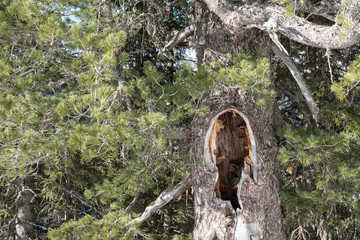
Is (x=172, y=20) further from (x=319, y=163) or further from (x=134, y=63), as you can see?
(x=319, y=163)

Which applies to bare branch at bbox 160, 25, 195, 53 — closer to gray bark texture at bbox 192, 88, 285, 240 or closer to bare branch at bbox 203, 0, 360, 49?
bare branch at bbox 203, 0, 360, 49

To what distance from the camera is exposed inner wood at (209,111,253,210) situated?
14.1 feet

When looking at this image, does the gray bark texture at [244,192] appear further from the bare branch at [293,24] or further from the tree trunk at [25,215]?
the tree trunk at [25,215]

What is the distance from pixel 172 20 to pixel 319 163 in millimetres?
3462

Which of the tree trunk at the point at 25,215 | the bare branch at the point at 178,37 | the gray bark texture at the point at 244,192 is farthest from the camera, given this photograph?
the tree trunk at the point at 25,215

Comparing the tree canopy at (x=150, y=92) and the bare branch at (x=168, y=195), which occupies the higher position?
the tree canopy at (x=150, y=92)

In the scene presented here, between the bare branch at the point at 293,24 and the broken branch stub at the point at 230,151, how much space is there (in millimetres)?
990

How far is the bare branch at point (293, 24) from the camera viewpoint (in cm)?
280

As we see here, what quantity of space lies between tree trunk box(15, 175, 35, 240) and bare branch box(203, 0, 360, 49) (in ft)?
14.9

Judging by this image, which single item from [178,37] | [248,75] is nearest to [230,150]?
[248,75]

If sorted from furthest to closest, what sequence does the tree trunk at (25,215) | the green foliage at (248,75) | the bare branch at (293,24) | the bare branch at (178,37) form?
the tree trunk at (25,215) < the bare branch at (178,37) < the green foliage at (248,75) < the bare branch at (293,24)

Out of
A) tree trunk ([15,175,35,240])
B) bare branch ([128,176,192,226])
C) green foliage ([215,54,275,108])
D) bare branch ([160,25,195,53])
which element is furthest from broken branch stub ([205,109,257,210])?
tree trunk ([15,175,35,240])

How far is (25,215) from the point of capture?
6.58 meters

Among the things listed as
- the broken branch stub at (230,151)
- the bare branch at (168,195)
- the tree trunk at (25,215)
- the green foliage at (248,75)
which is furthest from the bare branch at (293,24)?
the tree trunk at (25,215)
